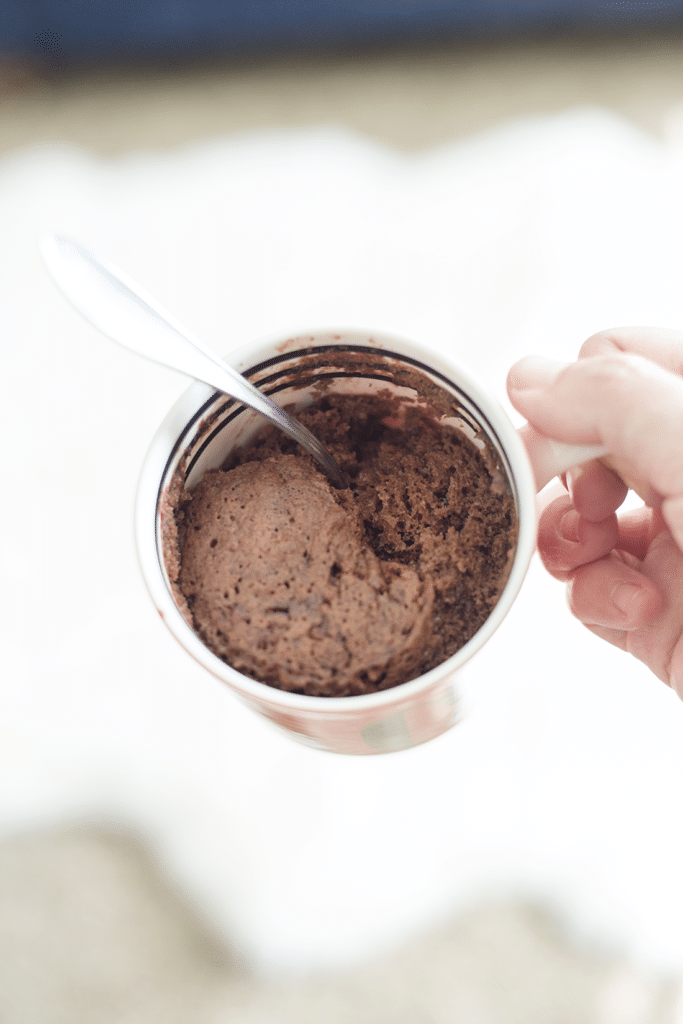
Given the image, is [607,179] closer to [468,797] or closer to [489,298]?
[489,298]

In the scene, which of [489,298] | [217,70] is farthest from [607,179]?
[217,70]

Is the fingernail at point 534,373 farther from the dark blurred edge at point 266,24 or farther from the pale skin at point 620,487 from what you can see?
the dark blurred edge at point 266,24

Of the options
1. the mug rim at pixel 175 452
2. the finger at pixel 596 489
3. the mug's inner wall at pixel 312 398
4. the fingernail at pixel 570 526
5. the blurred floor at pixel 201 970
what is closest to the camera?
the mug rim at pixel 175 452

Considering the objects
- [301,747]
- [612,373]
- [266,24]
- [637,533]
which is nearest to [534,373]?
[612,373]

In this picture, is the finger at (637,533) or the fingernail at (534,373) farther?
the finger at (637,533)

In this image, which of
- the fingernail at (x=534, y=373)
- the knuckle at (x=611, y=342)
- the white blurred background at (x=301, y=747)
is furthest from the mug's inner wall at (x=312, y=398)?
the white blurred background at (x=301, y=747)

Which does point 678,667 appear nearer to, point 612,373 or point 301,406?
point 612,373

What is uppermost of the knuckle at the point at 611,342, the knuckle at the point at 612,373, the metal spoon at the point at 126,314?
the metal spoon at the point at 126,314

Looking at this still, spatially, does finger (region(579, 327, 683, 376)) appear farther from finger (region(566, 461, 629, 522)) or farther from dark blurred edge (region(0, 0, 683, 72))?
dark blurred edge (region(0, 0, 683, 72))
